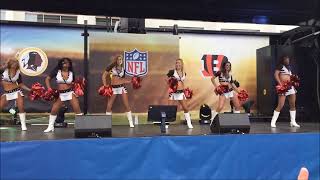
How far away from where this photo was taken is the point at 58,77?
7516mm

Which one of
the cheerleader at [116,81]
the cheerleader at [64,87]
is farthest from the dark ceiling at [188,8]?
the cheerleader at [116,81]

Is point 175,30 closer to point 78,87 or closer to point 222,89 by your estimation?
point 222,89

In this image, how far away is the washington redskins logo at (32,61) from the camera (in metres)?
9.41

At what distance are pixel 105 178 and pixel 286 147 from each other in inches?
106

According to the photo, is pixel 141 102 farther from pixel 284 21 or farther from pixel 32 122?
pixel 284 21

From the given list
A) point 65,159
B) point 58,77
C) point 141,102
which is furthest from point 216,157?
point 141,102

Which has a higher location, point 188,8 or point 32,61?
point 188,8

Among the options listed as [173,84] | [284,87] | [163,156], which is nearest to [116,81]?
[173,84]

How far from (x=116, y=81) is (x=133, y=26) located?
1.60m

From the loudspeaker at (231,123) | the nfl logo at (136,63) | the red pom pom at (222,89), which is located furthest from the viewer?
the nfl logo at (136,63)

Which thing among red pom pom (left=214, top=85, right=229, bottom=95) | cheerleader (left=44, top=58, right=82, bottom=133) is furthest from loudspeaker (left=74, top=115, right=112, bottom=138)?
red pom pom (left=214, top=85, right=229, bottom=95)

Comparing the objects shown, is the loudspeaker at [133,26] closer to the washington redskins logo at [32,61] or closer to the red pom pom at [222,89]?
the washington redskins logo at [32,61]

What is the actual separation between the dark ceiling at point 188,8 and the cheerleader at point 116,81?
2360 millimetres

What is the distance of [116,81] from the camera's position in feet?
28.4
